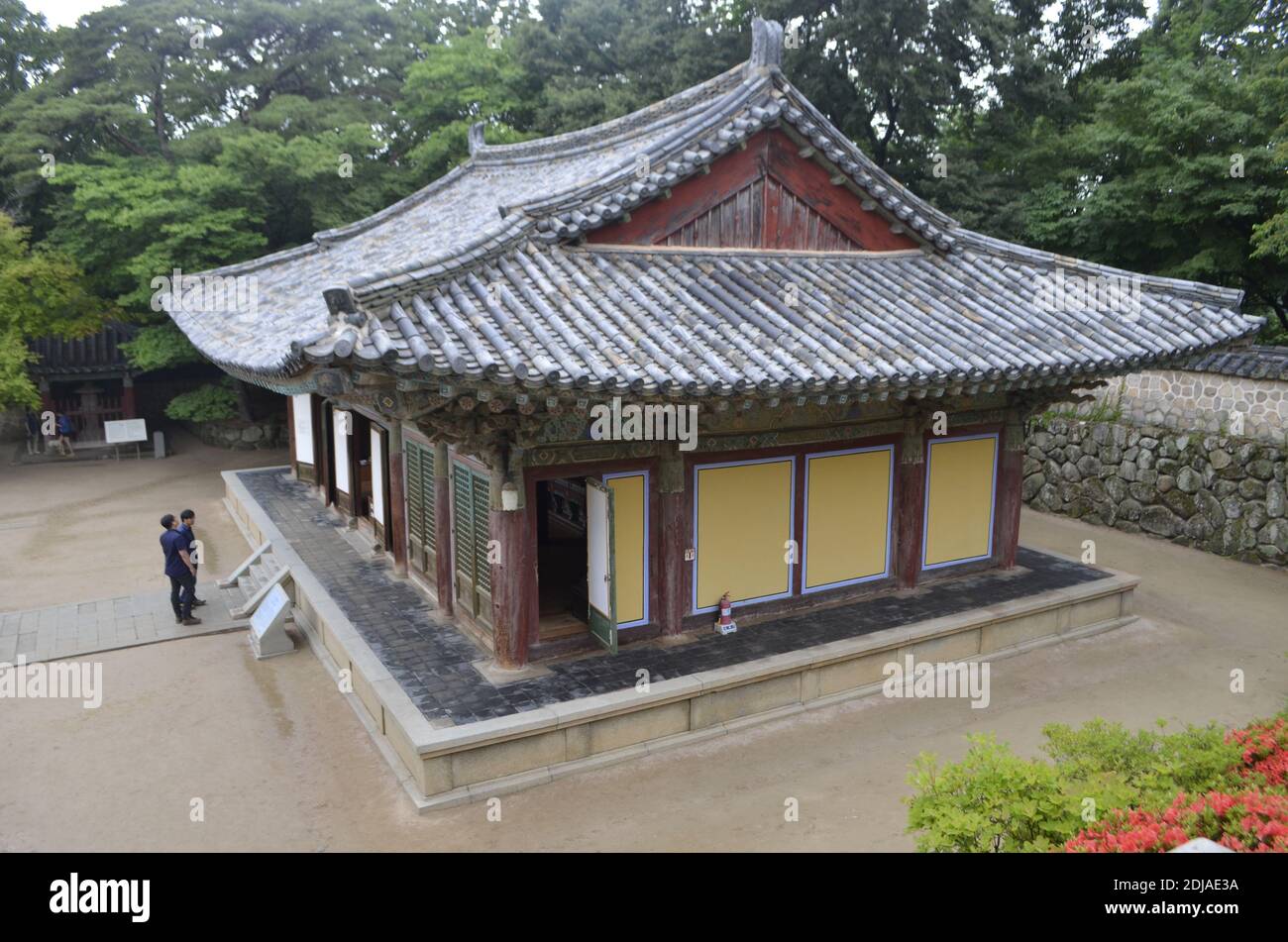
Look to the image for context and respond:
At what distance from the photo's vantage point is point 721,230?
12.6 m

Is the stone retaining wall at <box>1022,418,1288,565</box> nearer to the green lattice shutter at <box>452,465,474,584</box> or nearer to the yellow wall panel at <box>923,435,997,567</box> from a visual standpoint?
the yellow wall panel at <box>923,435,997,567</box>

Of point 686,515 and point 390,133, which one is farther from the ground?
point 390,133

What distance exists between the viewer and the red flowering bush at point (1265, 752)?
5.44 m

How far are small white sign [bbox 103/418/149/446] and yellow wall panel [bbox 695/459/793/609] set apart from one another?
71.1 feet

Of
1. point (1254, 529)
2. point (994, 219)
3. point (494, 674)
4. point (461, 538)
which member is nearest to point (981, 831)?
point (494, 674)

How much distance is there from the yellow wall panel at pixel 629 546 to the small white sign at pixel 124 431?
21295 millimetres

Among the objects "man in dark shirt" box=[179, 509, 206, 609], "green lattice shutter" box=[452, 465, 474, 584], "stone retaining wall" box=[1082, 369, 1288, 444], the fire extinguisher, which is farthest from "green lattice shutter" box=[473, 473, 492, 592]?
"stone retaining wall" box=[1082, 369, 1288, 444]

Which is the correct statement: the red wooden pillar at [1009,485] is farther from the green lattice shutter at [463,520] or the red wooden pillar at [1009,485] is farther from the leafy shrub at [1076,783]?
the leafy shrub at [1076,783]

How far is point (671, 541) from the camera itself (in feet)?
38.2

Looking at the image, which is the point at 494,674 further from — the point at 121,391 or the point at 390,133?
the point at 390,133

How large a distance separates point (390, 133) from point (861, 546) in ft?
85.4

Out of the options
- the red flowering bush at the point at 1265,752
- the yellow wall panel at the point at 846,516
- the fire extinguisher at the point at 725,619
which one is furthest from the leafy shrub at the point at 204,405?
the red flowering bush at the point at 1265,752

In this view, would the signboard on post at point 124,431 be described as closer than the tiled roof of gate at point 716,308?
No

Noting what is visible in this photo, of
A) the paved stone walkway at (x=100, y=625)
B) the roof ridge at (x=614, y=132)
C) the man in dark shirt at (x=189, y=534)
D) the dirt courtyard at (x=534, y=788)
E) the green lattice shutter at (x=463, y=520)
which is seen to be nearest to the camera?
the dirt courtyard at (x=534, y=788)
